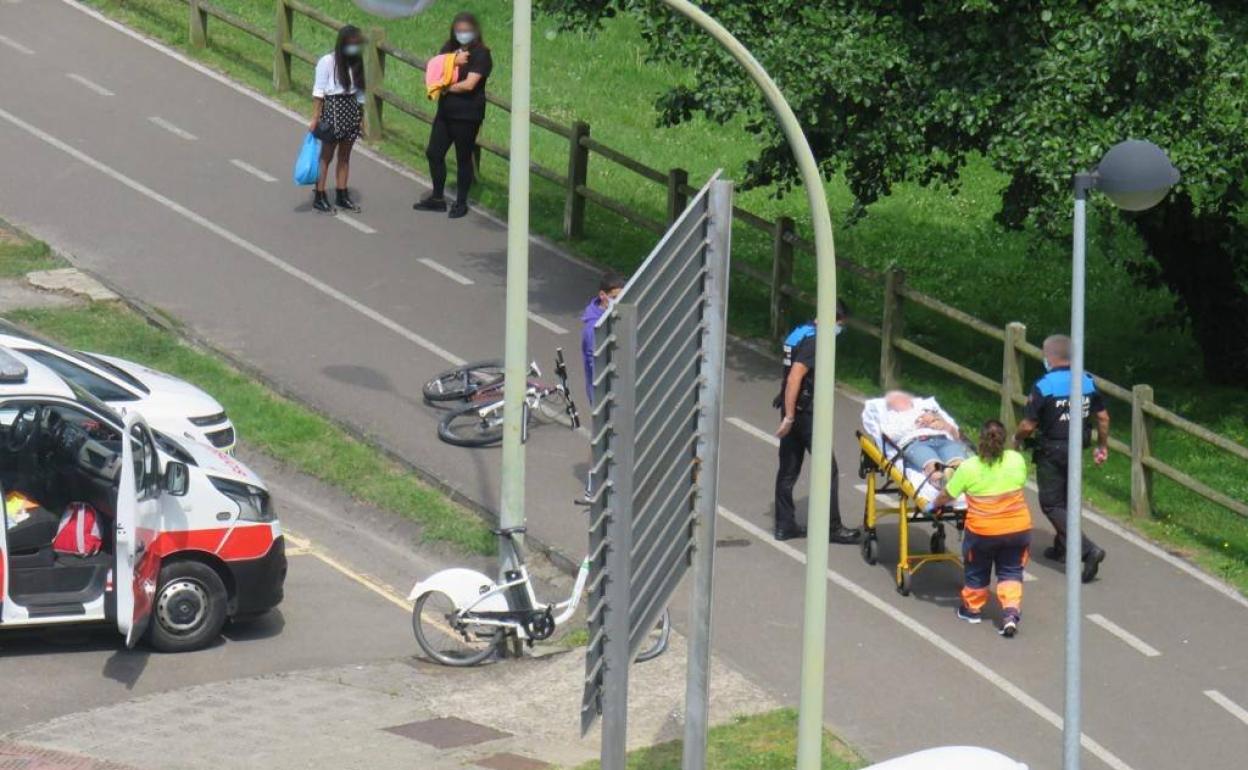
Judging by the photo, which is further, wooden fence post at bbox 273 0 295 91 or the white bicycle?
wooden fence post at bbox 273 0 295 91

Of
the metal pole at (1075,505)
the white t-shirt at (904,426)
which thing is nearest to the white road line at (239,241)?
the white t-shirt at (904,426)

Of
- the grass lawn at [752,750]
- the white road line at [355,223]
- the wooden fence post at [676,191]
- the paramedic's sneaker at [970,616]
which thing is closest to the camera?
the grass lawn at [752,750]

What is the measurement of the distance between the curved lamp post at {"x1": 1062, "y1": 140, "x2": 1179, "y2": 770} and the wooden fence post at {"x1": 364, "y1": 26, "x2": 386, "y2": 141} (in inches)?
606

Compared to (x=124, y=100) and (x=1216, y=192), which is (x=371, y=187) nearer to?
(x=124, y=100)

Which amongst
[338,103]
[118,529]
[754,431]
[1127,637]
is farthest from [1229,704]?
[338,103]

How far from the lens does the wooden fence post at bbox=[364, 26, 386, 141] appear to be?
25141 millimetres

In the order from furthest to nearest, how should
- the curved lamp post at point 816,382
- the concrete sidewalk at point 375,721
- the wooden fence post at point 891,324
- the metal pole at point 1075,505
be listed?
the wooden fence post at point 891,324, the concrete sidewalk at point 375,721, the metal pole at point 1075,505, the curved lamp post at point 816,382

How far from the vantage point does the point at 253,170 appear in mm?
23875

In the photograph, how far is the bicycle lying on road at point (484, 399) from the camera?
55.8 feet

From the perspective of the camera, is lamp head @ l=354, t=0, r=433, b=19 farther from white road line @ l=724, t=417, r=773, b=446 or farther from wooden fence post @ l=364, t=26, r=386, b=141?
wooden fence post @ l=364, t=26, r=386, b=141

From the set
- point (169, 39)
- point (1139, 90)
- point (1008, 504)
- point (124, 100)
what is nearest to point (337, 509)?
point (1008, 504)

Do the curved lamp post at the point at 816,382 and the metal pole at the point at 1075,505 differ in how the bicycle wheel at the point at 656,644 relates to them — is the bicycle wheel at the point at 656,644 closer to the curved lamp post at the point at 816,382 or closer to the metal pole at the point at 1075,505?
the curved lamp post at the point at 816,382

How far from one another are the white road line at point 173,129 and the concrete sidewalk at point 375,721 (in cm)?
1279

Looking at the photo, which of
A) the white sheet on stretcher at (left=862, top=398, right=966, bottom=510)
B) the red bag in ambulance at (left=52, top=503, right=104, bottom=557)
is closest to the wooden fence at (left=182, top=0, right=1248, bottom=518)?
the white sheet on stretcher at (left=862, top=398, right=966, bottom=510)
